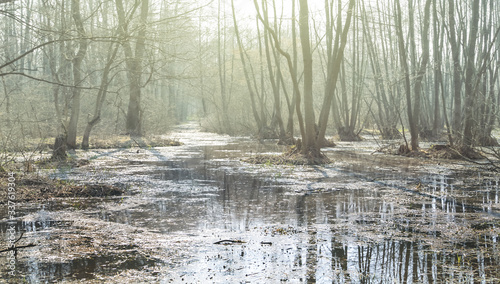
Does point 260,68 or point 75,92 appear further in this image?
point 260,68

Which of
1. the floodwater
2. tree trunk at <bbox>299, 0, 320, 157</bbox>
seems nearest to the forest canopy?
tree trunk at <bbox>299, 0, 320, 157</bbox>

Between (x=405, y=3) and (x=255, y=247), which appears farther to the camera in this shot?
(x=405, y=3)

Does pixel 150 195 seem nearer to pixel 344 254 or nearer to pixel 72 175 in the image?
pixel 72 175

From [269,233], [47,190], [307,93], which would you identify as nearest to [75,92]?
[307,93]

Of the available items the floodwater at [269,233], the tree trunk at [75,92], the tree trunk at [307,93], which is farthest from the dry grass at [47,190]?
the tree trunk at [75,92]

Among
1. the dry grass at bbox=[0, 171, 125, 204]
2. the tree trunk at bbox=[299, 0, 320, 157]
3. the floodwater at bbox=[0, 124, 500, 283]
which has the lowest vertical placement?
the floodwater at bbox=[0, 124, 500, 283]

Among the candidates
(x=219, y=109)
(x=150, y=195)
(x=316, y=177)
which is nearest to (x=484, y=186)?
(x=316, y=177)

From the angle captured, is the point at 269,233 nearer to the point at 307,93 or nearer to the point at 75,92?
the point at 307,93

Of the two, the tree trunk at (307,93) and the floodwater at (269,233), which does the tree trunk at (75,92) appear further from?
the floodwater at (269,233)

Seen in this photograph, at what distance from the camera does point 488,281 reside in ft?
11.8

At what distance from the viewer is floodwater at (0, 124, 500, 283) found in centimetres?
384

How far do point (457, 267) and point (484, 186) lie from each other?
5.72 metres

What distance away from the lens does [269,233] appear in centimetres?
522

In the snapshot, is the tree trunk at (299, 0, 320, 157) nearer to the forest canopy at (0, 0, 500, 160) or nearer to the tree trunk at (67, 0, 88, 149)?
the forest canopy at (0, 0, 500, 160)
